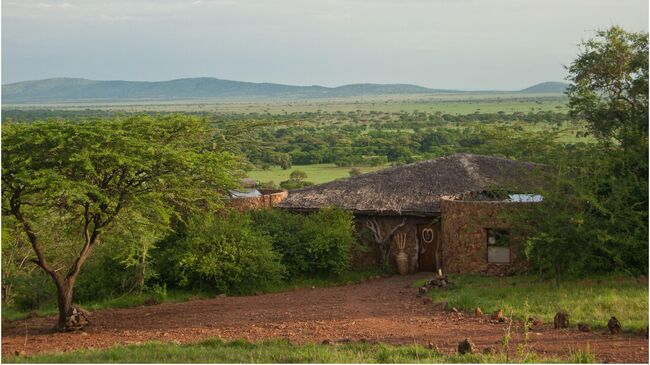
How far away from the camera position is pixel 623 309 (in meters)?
14.7

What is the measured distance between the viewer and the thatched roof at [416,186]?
2183cm

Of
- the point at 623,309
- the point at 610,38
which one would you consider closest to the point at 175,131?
the point at 623,309

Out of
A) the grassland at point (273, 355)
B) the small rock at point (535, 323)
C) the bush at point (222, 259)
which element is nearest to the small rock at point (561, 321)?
the small rock at point (535, 323)

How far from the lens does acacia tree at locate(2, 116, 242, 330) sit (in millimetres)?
14695

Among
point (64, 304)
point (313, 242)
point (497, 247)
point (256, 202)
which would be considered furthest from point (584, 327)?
point (256, 202)

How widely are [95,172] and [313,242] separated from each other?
23.5ft

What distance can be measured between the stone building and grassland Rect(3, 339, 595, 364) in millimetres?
7353

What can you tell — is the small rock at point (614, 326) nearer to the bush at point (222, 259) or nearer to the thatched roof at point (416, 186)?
the thatched roof at point (416, 186)

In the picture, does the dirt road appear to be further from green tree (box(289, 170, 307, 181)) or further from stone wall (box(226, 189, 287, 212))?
green tree (box(289, 170, 307, 181))

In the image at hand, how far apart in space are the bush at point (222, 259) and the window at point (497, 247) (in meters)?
4.96

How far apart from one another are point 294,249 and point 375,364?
9.92 meters

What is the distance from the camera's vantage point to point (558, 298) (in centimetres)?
1600

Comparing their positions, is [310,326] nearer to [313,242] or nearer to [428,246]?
[313,242]

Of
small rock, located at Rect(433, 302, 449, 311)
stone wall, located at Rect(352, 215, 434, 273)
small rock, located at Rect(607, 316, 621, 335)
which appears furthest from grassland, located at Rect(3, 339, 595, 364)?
stone wall, located at Rect(352, 215, 434, 273)
